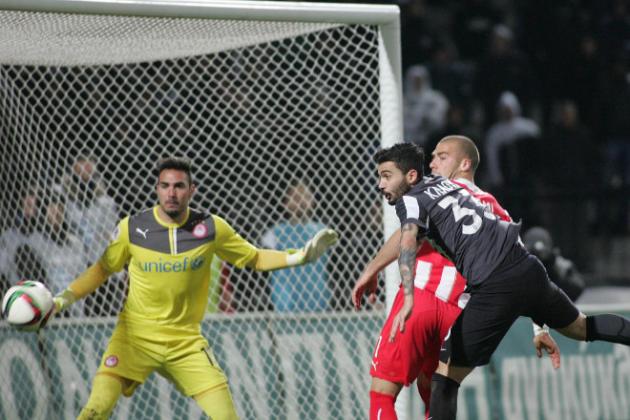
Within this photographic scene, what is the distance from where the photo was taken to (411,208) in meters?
5.47

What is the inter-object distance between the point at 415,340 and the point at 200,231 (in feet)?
4.85

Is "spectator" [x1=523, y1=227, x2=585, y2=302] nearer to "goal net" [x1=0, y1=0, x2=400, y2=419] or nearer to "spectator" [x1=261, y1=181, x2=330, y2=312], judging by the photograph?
"goal net" [x1=0, y1=0, x2=400, y2=419]

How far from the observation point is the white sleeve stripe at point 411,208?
545cm

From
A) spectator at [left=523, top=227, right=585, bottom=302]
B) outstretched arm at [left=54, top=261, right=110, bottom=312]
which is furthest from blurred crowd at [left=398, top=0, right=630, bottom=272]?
outstretched arm at [left=54, top=261, right=110, bottom=312]

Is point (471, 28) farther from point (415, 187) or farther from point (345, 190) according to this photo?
point (415, 187)

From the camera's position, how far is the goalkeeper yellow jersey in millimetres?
6398

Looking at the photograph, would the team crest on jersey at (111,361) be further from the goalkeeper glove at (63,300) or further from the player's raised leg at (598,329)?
the player's raised leg at (598,329)

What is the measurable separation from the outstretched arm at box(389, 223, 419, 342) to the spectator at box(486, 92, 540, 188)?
5.98 metres

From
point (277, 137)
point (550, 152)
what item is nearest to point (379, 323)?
→ point (277, 137)

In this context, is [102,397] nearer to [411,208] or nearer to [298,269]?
[411,208]

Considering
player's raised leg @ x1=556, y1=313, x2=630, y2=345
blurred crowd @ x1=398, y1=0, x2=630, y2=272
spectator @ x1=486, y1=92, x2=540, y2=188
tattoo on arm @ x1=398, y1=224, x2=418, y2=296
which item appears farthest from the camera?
spectator @ x1=486, y1=92, x2=540, y2=188

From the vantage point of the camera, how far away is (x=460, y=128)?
1160cm

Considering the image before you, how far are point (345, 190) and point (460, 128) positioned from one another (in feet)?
11.6

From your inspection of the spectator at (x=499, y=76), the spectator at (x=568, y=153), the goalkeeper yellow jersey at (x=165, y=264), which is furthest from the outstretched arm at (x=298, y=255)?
the spectator at (x=499, y=76)
